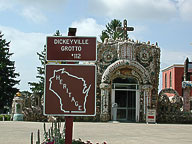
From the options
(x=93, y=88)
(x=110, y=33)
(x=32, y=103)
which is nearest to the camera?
(x=93, y=88)

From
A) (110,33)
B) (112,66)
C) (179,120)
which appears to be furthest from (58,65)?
(110,33)

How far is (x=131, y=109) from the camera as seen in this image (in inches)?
1052

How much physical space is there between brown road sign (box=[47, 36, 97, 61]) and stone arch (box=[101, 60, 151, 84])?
18.8m

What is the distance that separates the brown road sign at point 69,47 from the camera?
6.14m

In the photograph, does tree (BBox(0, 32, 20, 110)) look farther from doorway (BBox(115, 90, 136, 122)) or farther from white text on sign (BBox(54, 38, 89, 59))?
white text on sign (BBox(54, 38, 89, 59))

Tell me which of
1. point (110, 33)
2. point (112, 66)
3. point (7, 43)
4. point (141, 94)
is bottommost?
point (141, 94)

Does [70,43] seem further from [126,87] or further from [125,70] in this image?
[126,87]

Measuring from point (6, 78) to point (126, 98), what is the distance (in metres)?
21.2

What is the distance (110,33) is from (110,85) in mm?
33993

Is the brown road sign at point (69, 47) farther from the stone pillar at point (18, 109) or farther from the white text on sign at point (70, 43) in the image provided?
the stone pillar at point (18, 109)

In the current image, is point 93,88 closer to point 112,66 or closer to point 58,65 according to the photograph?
point 58,65

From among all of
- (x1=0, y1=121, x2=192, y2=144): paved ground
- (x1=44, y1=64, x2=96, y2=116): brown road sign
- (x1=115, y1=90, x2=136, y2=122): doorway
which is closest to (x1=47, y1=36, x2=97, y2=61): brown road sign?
(x1=44, y1=64, x2=96, y2=116): brown road sign

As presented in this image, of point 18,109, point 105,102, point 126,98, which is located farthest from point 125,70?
point 18,109

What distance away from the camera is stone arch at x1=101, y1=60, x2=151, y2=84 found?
81.9ft
